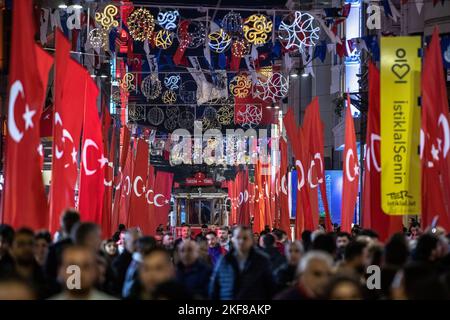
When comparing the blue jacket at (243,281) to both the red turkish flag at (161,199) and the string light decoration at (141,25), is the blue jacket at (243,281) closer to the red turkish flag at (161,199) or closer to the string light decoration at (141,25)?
the string light decoration at (141,25)

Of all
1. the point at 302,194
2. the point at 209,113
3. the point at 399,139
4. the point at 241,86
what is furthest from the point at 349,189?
the point at 209,113

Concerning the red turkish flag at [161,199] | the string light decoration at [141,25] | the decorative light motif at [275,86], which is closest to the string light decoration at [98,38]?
the string light decoration at [141,25]

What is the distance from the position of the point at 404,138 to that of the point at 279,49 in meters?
17.2

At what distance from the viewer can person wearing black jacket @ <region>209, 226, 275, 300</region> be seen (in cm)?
1165

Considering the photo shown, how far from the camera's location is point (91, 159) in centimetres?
2131

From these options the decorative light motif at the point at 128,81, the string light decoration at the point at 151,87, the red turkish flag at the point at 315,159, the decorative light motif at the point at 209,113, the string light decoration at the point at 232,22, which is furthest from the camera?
the decorative light motif at the point at 209,113

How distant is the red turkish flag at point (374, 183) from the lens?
18172 mm

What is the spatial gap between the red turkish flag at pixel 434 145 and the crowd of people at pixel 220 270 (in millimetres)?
2191

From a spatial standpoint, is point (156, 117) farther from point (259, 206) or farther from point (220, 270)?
point (220, 270)

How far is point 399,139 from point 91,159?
654 centimetres

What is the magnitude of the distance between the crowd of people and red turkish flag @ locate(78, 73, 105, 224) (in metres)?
6.03

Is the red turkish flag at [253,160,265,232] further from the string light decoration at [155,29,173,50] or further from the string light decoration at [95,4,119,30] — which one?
the string light decoration at [95,4,119,30]

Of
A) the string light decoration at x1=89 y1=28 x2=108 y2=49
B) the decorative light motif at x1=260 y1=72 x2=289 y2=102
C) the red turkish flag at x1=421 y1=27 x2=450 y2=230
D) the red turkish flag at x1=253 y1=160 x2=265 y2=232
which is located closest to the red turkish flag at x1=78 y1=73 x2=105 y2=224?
the red turkish flag at x1=421 y1=27 x2=450 y2=230
